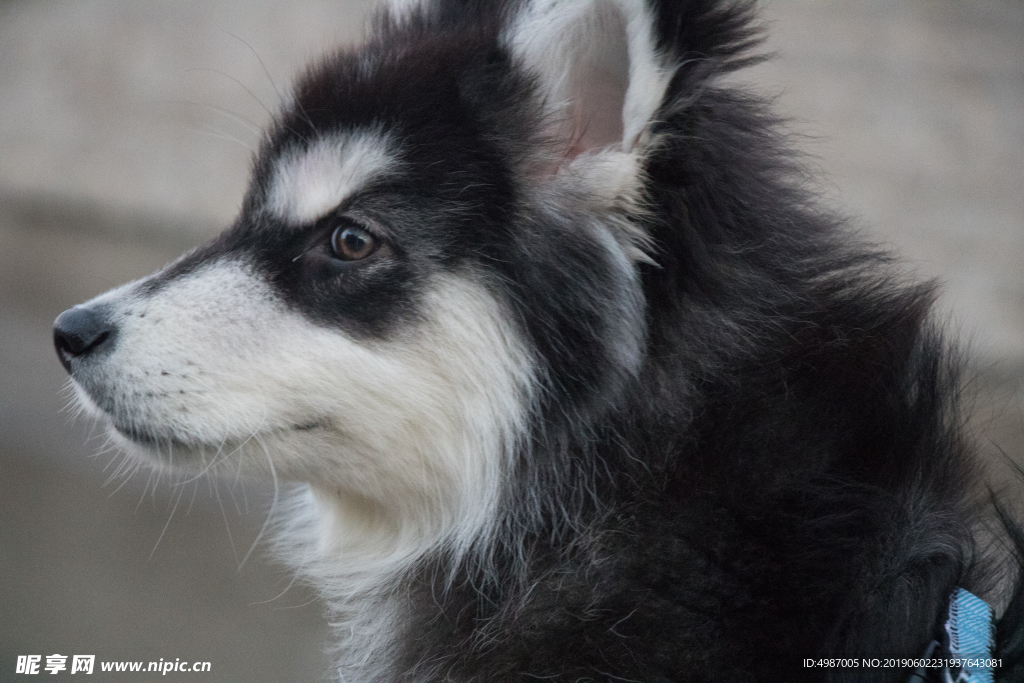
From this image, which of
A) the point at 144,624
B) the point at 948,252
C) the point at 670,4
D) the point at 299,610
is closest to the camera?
the point at 670,4

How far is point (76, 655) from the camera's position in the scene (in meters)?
3.22

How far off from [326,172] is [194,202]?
4.25m

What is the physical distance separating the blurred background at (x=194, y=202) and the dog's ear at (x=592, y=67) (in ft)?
5.09

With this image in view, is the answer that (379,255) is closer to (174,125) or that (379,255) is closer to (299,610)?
(299,610)

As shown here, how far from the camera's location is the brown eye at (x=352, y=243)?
1.71 m

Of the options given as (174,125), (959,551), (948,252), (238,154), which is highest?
(174,125)

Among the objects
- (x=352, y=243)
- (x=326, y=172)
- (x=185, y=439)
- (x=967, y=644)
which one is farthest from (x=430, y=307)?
(x=967, y=644)

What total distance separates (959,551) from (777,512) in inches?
12.4

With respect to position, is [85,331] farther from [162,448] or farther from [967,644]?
[967,644]

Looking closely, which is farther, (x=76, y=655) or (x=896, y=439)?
(x=76, y=655)

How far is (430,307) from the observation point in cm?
168

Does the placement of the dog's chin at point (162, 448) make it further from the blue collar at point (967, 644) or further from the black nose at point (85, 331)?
the blue collar at point (967, 644)

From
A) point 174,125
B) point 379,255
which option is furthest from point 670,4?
point 174,125

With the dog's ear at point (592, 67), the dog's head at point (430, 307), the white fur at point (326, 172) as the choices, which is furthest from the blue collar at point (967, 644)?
the white fur at point (326, 172)
